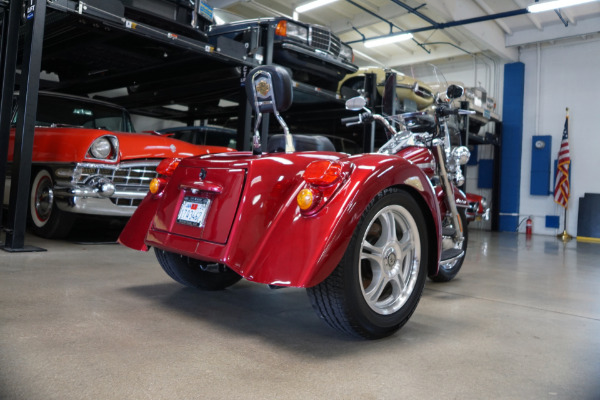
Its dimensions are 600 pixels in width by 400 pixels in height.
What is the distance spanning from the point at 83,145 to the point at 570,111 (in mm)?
12123

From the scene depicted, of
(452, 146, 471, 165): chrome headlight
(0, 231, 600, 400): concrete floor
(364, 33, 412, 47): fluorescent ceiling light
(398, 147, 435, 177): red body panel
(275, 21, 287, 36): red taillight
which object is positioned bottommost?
(0, 231, 600, 400): concrete floor

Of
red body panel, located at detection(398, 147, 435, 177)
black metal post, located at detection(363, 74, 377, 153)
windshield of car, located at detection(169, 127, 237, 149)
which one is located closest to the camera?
red body panel, located at detection(398, 147, 435, 177)

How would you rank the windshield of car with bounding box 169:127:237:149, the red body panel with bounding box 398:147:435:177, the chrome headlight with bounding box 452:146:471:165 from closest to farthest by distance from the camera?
the red body panel with bounding box 398:147:435:177 → the chrome headlight with bounding box 452:146:471:165 → the windshield of car with bounding box 169:127:237:149

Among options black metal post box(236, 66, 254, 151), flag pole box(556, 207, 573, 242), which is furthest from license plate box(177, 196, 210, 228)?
flag pole box(556, 207, 573, 242)

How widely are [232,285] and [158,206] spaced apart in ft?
2.85

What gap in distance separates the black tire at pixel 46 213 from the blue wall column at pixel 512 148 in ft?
37.8

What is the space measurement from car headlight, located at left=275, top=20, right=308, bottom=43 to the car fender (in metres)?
4.03

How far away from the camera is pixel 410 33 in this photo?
36.7 ft

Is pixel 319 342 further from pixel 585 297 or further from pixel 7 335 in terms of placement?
pixel 585 297

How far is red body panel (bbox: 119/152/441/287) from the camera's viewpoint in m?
1.69

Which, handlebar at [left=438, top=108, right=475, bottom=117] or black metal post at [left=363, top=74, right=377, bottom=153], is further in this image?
black metal post at [left=363, top=74, right=377, bottom=153]

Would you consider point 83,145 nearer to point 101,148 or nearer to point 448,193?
point 101,148

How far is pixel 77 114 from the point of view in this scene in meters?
4.89

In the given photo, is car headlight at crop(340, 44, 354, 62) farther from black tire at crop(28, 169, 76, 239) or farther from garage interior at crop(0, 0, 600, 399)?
black tire at crop(28, 169, 76, 239)
